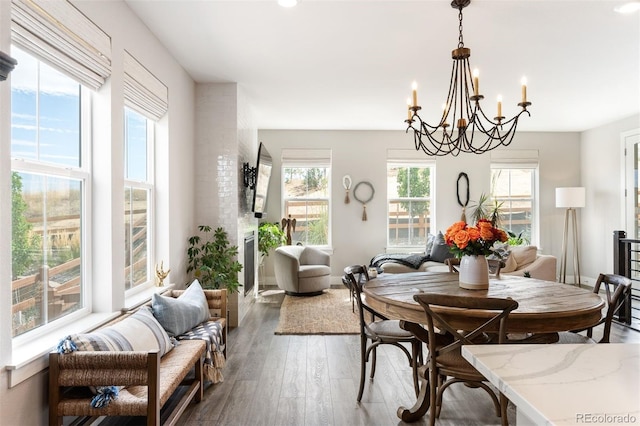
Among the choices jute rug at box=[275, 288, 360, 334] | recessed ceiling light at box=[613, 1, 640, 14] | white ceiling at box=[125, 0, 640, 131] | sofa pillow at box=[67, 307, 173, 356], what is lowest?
jute rug at box=[275, 288, 360, 334]

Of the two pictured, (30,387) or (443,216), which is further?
(443,216)

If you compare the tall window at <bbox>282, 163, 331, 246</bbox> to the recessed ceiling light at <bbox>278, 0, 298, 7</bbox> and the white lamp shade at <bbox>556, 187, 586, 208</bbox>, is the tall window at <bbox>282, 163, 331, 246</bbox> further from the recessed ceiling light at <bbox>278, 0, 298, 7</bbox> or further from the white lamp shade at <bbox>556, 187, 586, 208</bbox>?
the recessed ceiling light at <bbox>278, 0, 298, 7</bbox>

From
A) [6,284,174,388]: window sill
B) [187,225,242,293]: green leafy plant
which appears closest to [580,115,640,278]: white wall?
[187,225,242,293]: green leafy plant

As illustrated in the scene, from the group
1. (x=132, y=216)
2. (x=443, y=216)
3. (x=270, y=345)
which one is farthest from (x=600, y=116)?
(x=132, y=216)

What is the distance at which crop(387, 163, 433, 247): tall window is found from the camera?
7316mm

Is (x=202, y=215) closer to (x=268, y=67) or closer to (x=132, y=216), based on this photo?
(x=132, y=216)

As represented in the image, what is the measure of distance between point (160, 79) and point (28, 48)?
161cm

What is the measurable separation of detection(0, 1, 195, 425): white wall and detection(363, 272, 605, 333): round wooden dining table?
1747 mm

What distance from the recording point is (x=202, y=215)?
14.7 feet

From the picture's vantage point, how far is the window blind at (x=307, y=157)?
23.2ft

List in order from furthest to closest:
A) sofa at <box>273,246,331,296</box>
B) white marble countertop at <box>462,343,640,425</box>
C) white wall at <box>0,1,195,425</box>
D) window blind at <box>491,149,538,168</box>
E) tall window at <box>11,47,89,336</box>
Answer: window blind at <box>491,149,538,168</box>, sofa at <box>273,246,331,296</box>, tall window at <box>11,47,89,336</box>, white wall at <box>0,1,195,425</box>, white marble countertop at <box>462,343,640,425</box>

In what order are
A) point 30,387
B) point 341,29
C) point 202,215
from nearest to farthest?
point 30,387 → point 341,29 → point 202,215

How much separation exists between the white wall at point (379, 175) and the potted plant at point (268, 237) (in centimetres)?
42

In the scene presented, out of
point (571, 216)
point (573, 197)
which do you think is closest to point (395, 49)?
point (573, 197)
